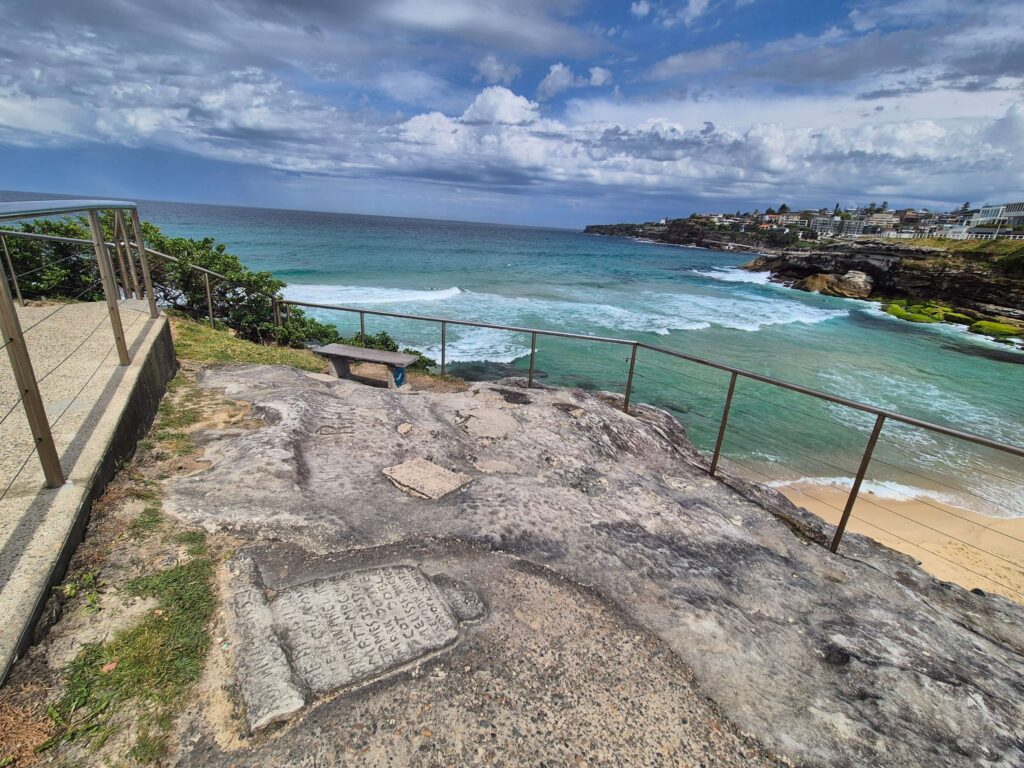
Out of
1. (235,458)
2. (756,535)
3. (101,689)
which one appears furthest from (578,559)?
(235,458)

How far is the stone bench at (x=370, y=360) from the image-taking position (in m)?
7.51

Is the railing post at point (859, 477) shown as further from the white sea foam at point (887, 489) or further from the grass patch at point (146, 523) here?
the grass patch at point (146, 523)

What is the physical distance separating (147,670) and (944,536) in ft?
32.0

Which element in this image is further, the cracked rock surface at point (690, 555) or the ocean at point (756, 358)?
the ocean at point (756, 358)

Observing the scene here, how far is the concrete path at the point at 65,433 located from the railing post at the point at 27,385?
0.13m

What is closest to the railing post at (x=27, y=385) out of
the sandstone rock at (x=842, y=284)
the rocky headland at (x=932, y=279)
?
the rocky headland at (x=932, y=279)

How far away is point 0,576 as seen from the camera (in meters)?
2.06

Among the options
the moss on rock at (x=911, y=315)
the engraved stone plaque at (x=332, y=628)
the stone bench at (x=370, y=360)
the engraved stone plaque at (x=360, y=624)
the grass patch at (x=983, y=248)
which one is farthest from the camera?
the grass patch at (x=983, y=248)

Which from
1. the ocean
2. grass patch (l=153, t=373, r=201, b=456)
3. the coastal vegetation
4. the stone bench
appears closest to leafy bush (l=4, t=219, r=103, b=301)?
the coastal vegetation

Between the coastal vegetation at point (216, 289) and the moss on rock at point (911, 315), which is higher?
the coastal vegetation at point (216, 289)

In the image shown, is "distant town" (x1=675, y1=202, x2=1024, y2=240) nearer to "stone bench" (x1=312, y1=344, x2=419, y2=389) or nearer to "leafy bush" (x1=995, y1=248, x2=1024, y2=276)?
"leafy bush" (x1=995, y1=248, x2=1024, y2=276)

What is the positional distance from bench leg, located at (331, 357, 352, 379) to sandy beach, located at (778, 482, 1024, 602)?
22.7 feet

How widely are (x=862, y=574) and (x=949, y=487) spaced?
7.61m

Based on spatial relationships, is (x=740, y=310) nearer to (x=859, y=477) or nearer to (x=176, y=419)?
(x=859, y=477)
